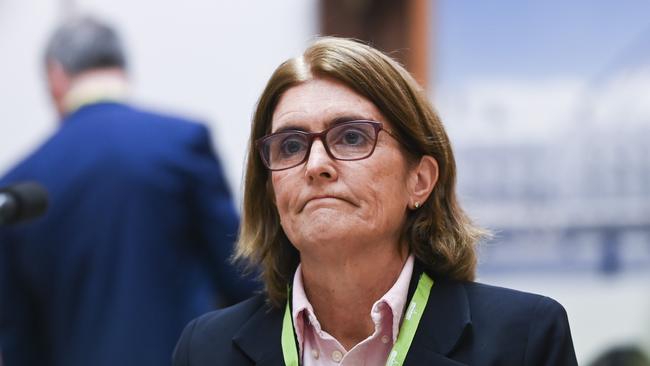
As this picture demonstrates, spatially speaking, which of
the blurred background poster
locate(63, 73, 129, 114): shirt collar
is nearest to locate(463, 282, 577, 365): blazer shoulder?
locate(63, 73, 129, 114): shirt collar

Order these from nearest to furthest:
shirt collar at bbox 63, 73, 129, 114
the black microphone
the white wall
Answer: the black microphone < shirt collar at bbox 63, 73, 129, 114 < the white wall

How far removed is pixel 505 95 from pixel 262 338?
3205 millimetres

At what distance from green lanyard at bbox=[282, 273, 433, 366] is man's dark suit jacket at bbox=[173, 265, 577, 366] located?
11 mm

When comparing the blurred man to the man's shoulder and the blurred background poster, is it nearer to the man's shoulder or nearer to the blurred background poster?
the man's shoulder

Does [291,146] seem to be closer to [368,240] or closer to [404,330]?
[368,240]

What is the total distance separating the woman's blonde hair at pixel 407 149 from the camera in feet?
6.49

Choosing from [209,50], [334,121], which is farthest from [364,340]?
[209,50]

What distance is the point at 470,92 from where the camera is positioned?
16.9ft

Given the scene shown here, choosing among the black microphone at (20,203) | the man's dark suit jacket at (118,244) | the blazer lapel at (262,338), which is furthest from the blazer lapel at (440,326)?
the man's dark suit jacket at (118,244)

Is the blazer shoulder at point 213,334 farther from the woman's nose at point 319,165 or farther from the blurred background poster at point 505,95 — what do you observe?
the blurred background poster at point 505,95

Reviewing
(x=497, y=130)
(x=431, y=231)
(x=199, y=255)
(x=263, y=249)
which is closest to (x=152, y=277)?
(x=199, y=255)

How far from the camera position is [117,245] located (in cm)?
356

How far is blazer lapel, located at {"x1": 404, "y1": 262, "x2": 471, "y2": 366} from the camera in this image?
6.40 ft

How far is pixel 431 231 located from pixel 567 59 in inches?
122
